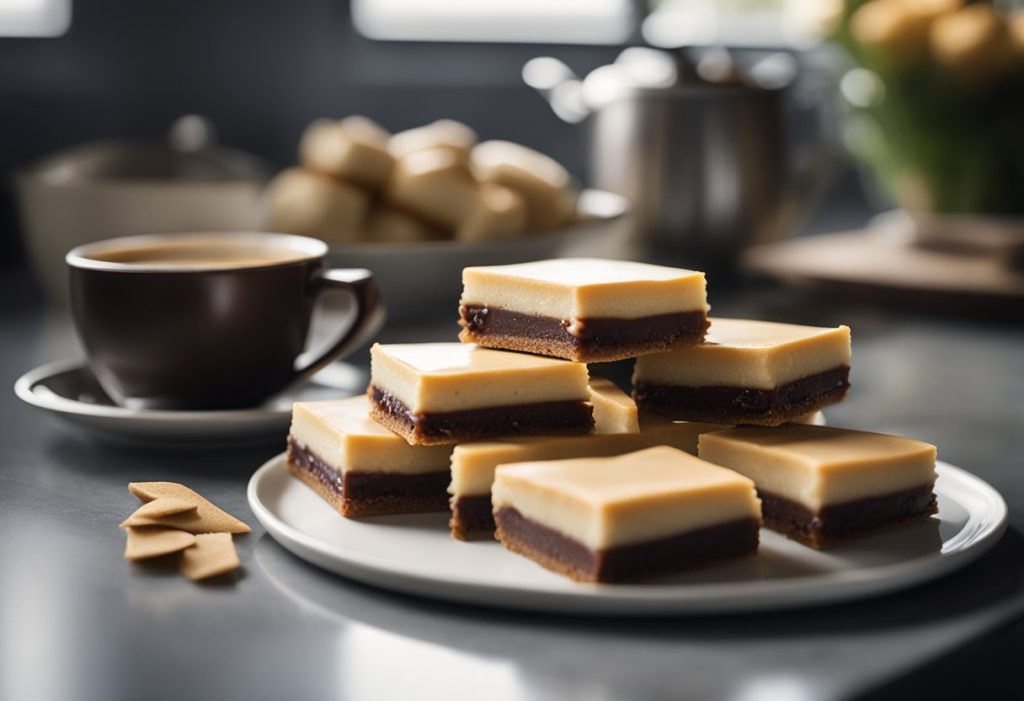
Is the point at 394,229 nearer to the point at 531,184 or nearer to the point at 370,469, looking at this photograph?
the point at 531,184

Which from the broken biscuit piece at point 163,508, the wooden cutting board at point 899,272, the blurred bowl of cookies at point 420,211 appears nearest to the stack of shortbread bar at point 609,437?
the broken biscuit piece at point 163,508

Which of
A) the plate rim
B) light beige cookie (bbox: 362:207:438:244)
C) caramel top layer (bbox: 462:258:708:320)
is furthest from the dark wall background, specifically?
caramel top layer (bbox: 462:258:708:320)

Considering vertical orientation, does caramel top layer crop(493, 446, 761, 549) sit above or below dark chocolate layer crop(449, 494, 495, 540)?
→ above

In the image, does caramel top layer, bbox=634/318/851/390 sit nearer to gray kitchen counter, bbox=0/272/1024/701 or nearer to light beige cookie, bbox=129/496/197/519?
gray kitchen counter, bbox=0/272/1024/701

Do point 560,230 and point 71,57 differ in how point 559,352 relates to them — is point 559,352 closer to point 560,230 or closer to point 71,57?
point 560,230

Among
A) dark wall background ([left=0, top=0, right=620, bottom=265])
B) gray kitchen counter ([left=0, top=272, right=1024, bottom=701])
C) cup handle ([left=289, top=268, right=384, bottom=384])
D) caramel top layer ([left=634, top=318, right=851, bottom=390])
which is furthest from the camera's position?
dark wall background ([left=0, top=0, right=620, bottom=265])

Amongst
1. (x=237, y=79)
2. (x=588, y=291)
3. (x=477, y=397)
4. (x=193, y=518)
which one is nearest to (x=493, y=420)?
(x=477, y=397)

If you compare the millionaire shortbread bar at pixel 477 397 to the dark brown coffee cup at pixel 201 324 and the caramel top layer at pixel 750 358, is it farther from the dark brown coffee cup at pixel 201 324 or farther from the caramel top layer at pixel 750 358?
the dark brown coffee cup at pixel 201 324
